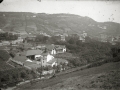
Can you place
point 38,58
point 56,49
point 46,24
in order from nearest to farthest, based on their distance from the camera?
point 38,58 < point 56,49 < point 46,24

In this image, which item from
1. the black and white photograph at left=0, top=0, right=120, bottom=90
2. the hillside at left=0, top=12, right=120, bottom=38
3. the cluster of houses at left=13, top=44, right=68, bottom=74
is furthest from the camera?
the hillside at left=0, top=12, right=120, bottom=38

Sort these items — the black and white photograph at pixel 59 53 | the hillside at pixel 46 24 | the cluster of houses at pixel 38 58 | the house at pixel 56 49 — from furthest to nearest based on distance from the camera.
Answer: the hillside at pixel 46 24 → the house at pixel 56 49 → the cluster of houses at pixel 38 58 → the black and white photograph at pixel 59 53

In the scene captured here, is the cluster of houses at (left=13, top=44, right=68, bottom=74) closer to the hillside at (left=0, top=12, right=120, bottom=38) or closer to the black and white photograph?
the black and white photograph

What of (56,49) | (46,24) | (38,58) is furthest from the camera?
(46,24)

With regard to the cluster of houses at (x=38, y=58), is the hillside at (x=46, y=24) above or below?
above

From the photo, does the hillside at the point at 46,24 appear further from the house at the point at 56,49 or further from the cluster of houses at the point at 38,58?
the cluster of houses at the point at 38,58

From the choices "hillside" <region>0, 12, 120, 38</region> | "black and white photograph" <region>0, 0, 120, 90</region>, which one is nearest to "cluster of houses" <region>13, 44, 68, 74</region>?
"black and white photograph" <region>0, 0, 120, 90</region>

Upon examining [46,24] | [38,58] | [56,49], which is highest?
[46,24]

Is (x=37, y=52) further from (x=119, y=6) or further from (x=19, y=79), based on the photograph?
(x=119, y=6)

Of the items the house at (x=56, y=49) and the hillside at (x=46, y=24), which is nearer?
the house at (x=56, y=49)

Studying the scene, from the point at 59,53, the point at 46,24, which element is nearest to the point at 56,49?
the point at 59,53

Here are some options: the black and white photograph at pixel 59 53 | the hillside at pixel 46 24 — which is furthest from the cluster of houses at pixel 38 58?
the hillside at pixel 46 24

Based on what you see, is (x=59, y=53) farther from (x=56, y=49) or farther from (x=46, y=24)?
(x=46, y=24)
